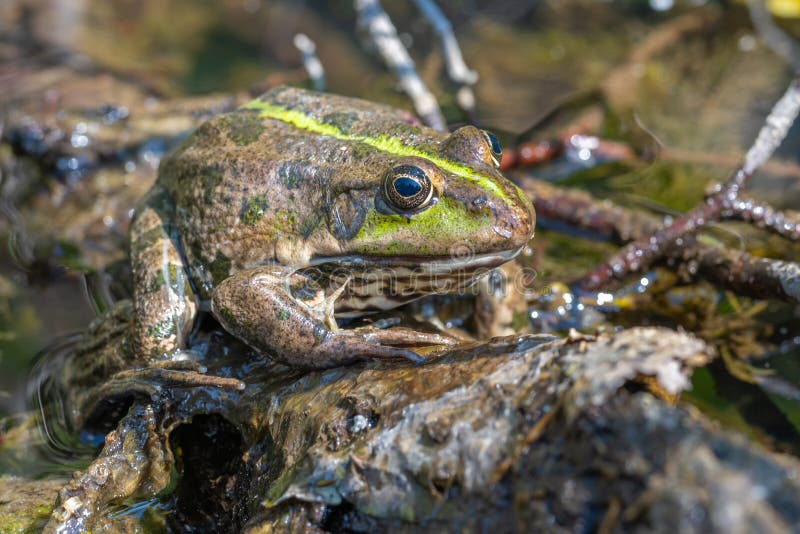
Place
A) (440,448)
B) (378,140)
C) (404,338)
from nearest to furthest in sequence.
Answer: (440,448) < (404,338) < (378,140)

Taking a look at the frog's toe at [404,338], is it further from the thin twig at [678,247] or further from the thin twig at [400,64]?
the thin twig at [400,64]

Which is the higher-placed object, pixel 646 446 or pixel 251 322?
pixel 646 446

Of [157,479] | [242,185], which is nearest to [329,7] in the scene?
[242,185]

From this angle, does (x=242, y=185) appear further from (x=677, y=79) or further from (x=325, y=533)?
(x=677, y=79)

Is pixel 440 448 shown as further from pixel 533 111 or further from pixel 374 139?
pixel 533 111

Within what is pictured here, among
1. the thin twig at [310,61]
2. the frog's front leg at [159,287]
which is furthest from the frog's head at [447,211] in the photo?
the thin twig at [310,61]

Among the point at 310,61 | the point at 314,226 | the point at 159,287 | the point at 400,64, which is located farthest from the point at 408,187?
the point at 310,61
